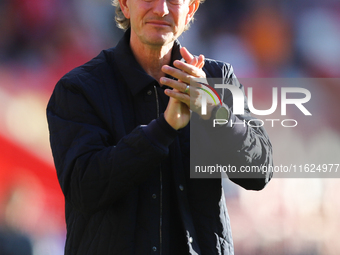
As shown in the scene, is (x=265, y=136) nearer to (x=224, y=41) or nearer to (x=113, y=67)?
(x=113, y=67)

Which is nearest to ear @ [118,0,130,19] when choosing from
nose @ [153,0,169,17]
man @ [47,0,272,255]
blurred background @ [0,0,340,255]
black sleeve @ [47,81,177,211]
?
man @ [47,0,272,255]

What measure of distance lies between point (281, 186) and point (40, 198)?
1647mm

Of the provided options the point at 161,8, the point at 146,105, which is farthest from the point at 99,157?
the point at 161,8

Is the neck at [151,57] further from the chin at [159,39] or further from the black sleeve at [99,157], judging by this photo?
the black sleeve at [99,157]

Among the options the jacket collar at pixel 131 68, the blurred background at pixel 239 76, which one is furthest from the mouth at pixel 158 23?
the blurred background at pixel 239 76

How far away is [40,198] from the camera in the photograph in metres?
2.56

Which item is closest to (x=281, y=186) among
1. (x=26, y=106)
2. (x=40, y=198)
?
(x=40, y=198)

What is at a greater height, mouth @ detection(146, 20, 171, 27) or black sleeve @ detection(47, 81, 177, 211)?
mouth @ detection(146, 20, 171, 27)

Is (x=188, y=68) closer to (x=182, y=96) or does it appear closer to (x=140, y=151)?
(x=182, y=96)

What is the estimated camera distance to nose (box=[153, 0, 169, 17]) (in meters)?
1.31

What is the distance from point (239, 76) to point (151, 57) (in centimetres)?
145

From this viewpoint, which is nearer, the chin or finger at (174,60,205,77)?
finger at (174,60,205,77)

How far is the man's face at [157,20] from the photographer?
1325mm

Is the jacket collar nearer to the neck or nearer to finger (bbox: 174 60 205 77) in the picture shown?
the neck
